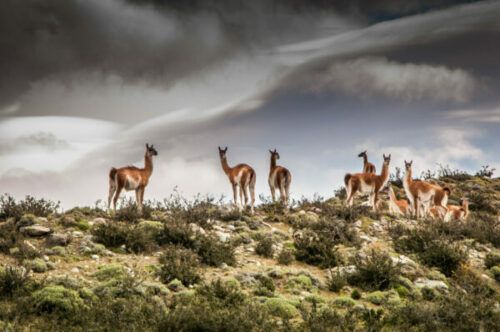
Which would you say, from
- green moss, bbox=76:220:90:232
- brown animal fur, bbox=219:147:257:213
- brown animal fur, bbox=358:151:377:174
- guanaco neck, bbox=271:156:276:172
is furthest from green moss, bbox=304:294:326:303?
brown animal fur, bbox=358:151:377:174

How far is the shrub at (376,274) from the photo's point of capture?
8.70 metres

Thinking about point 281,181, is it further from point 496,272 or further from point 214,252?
point 496,272

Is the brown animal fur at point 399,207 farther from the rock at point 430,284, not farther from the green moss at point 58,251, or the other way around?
the green moss at point 58,251

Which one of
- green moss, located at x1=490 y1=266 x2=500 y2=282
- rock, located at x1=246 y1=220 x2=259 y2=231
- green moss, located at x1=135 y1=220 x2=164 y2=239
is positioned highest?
green moss, located at x1=135 y1=220 x2=164 y2=239

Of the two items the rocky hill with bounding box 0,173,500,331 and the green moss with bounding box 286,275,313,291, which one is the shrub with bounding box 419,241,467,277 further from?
the green moss with bounding box 286,275,313,291

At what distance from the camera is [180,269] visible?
8.11 metres

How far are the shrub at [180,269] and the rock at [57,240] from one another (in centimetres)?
260

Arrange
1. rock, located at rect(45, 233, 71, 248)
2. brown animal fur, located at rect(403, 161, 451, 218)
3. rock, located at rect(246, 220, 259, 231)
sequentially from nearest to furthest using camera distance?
1. rock, located at rect(45, 233, 71, 248)
2. rock, located at rect(246, 220, 259, 231)
3. brown animal fur, located at rect(403, 161, 451, 218)

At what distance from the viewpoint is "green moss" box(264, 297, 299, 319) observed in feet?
21.9

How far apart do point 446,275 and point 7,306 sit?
9.73 meters

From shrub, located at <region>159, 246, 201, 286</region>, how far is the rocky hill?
2cm

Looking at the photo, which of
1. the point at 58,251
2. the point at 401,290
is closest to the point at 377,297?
the point at 401,290

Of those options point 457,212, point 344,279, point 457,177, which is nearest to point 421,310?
point 344,279

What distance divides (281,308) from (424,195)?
1332cm
